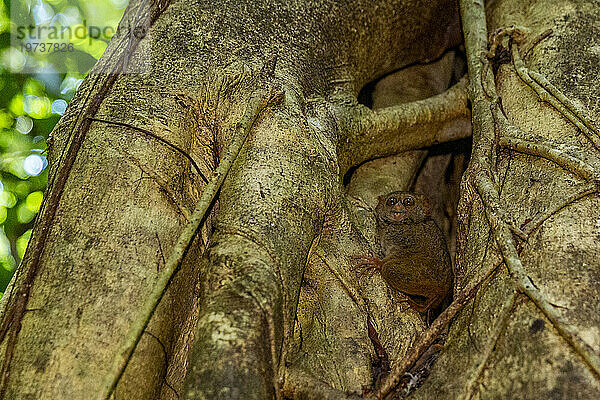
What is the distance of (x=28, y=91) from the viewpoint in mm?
4820

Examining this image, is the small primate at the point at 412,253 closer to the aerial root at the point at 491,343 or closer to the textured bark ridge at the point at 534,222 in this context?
the textured bark ridge at the point at 534,222

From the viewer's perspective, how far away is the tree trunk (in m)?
1.75

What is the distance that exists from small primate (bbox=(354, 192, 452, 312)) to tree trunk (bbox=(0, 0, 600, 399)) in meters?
0.08

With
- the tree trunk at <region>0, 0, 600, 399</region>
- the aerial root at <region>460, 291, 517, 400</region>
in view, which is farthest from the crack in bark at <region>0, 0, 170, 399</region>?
the aerial root at <region>460, 291, 517, 400</region>

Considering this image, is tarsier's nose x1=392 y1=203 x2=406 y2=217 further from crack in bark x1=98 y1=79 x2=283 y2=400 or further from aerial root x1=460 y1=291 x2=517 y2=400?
aerial root x1=460 y1=291 x2=517 y2=400

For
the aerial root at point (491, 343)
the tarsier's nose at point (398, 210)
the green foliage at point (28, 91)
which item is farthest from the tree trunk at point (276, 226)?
the green foliage at point (28, 91)

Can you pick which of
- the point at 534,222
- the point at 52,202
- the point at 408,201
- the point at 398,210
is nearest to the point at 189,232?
the point at 52,202

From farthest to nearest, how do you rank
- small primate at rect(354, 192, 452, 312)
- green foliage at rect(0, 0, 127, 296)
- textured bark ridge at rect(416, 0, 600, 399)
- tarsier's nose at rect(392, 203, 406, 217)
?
green foliage at rect(0, 0, 127, 296) → tarsier's nose at rect(392, 203, 406, 217) → small primate at rect(354, 192, 452, 312) → textured bark ridge at rect(416, 0, 600, 399)

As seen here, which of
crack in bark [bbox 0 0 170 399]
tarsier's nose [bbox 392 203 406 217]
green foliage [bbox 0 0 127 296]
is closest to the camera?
crack in bark [bbox 0 0 170 399]

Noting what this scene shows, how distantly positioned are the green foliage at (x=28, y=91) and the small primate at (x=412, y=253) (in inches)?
115

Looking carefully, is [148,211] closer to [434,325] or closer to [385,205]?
[434,325]

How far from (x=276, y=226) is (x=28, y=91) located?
3.58 metres

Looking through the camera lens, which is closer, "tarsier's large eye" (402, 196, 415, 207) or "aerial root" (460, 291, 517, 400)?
"aerial root" (460, 291, 517, 400)

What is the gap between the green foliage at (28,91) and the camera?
4.64m
